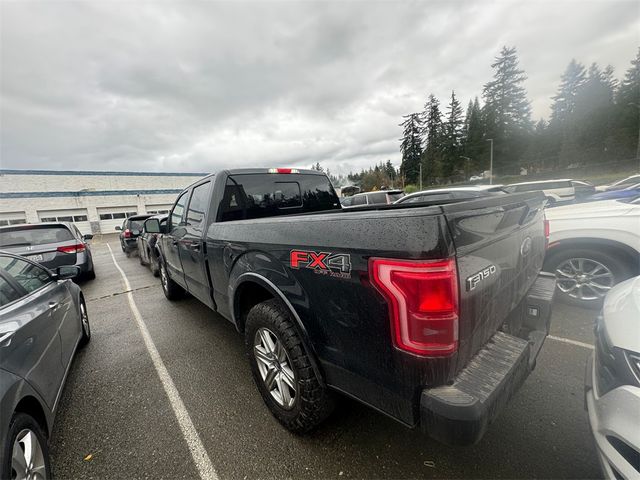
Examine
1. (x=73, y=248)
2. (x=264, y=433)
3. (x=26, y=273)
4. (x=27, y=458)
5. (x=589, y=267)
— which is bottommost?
(x=264, y=433)

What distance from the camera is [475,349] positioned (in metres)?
1.44

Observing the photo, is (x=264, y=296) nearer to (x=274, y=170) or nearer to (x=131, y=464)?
(x=131, y=464)

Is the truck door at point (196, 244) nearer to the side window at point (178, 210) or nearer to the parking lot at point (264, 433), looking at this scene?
the side window at point (178, 210)

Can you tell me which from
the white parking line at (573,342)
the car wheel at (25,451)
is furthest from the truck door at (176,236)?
the white parking line at (573,342)

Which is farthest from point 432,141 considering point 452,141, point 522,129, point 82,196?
point 82,196

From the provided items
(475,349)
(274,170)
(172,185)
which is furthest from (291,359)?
(172,185)

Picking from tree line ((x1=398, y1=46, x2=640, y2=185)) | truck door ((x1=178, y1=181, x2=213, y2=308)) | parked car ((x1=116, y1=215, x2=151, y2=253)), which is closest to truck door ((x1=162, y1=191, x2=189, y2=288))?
truck door ((x1=178, y1=181, x2=213, y2=308))

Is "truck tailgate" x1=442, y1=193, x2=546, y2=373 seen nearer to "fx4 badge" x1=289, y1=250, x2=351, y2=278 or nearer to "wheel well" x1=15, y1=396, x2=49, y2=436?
"fx4 badge" x1=289, y1=250, x2=351, y2=278

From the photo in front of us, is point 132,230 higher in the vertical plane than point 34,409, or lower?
higher

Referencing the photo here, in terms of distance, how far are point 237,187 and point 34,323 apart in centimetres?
196

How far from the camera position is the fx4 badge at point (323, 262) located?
144 cm

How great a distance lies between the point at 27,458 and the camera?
149 cm

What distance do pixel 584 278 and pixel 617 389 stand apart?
3.07m

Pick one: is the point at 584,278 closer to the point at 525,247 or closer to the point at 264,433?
the point at 525,247
